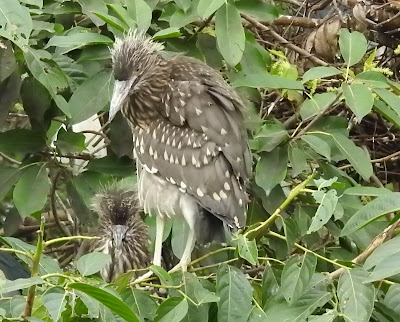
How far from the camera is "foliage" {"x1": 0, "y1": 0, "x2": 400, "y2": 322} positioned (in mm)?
1840

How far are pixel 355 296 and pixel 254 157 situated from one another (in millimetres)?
1199

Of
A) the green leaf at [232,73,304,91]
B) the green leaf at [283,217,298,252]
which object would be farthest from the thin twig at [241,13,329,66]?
the green leaf at [283,217,298,252]

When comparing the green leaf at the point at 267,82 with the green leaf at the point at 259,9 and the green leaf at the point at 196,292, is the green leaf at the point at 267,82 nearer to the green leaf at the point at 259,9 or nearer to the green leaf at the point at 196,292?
the green leaf at the point at 259,9

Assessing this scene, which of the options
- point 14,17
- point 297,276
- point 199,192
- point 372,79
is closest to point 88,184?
point 199,192

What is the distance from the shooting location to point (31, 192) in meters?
2.62

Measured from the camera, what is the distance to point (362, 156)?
2.59 meters

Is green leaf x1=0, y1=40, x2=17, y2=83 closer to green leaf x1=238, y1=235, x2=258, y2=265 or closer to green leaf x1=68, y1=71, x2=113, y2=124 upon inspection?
green leaf x1=68, y1=71, x2=113, y2=124

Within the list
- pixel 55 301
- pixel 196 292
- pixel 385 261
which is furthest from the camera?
pixel 196 292

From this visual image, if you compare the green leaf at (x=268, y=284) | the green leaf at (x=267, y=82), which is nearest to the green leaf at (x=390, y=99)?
the green leaf at (x=267, y=82)

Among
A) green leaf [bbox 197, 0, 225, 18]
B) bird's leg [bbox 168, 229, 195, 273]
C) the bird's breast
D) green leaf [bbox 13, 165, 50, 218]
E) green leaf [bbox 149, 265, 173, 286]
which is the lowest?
bird's leg [bbox 168, 229, 195, 273]

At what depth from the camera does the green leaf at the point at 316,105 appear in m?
2.62

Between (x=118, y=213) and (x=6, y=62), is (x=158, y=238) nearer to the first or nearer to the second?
(x=118, y=213)

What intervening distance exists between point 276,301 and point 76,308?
18.2 inches

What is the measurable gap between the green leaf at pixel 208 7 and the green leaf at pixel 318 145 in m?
0.46
